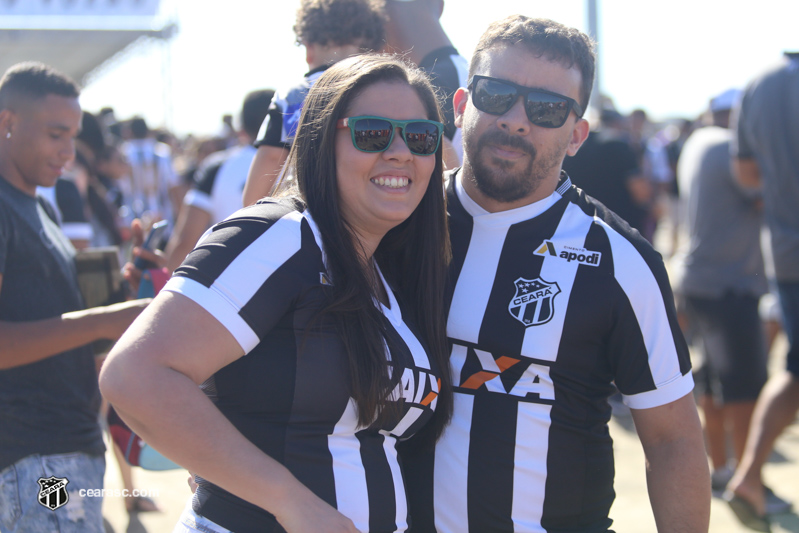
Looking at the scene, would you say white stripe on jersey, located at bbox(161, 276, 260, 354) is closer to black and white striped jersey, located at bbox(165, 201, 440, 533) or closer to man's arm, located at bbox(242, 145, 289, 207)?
black and white striped jersey, located at bbox(165, 201, 440, 533)

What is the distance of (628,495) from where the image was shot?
4312 mm

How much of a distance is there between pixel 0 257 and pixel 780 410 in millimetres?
3788

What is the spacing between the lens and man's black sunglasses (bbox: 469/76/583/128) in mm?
2031

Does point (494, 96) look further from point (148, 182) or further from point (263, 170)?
point (148, 182)

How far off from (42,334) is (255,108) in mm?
2595

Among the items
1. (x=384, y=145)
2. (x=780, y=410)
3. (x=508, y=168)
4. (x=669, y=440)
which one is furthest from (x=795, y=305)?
(x=384, y=145)

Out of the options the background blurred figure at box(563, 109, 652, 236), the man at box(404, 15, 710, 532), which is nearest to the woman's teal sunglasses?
the man at box(404, 15, 710, 532)

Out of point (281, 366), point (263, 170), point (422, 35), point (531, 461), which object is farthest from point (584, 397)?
point (422, 35)

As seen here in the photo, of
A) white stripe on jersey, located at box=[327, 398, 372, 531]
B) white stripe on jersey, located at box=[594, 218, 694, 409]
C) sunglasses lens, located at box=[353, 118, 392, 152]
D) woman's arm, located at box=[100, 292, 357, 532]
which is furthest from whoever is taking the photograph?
white stripe on jersey, located at box=[594, 218, 694, 409]

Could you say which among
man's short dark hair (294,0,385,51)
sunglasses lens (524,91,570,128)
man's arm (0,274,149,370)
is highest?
man's short dark hair (294,0,385,51)

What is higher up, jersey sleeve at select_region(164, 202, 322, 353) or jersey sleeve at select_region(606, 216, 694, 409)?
jersey sleeve at select_region(164, 202, 322, 353)

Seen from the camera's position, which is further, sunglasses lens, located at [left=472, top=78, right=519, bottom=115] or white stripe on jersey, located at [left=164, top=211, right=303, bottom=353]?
sunglasses lens, located at [left=472, top=78, right=519, bottom=115]

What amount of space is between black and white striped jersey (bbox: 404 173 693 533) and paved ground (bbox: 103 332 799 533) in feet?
7.31

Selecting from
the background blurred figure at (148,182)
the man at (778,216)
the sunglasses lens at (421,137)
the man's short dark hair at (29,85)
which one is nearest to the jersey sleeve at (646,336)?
the sunglasses lens at (421,137)
